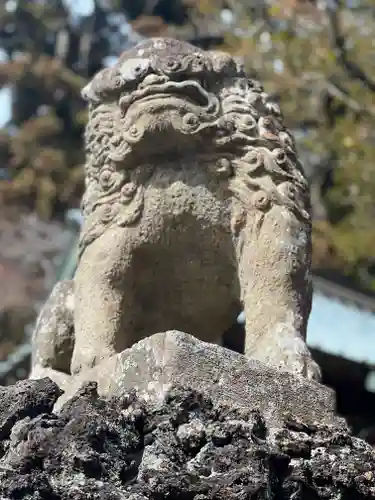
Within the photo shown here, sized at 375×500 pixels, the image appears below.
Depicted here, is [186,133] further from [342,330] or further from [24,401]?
[342,330]

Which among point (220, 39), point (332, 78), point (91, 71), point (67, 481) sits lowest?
→ point (67, 481)

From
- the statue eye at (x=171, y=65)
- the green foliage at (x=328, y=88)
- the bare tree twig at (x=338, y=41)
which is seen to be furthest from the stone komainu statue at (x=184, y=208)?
the green foliage at (x=328, y=88)

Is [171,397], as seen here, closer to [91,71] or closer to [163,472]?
[163,472]

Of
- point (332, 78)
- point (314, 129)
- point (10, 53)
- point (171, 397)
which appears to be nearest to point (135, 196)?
point (171, 397)

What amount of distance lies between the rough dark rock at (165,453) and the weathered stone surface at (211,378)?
0.08 m

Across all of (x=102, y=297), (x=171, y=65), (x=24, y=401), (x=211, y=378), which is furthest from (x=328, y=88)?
(x=24, y=401)

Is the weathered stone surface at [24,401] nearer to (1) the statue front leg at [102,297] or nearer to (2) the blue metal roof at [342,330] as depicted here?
(1) the statue front leg at [102,297]

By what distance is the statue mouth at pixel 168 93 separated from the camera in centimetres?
295

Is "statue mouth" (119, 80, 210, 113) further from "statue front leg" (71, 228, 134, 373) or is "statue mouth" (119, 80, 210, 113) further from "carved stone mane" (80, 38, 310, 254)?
"statue front leg" (71, 228, 134, 373)

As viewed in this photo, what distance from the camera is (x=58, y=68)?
50.4ft

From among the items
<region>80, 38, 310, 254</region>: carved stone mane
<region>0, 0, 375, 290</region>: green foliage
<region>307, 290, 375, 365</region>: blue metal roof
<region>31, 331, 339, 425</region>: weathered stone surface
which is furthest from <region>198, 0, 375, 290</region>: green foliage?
<region>31, 331, 339, 425</region>: weathered stone surface

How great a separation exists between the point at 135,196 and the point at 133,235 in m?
0.11

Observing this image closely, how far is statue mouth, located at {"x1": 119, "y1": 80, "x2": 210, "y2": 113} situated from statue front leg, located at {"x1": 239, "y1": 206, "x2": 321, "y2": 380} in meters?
0.36

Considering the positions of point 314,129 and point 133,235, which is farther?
point 314,129
